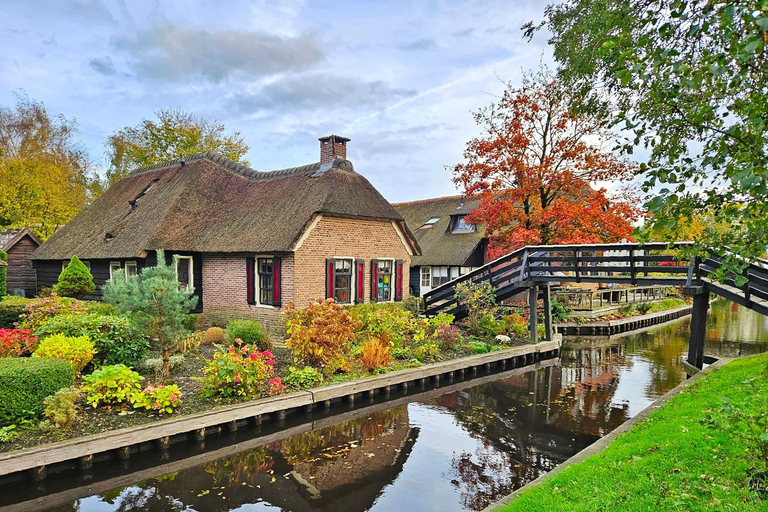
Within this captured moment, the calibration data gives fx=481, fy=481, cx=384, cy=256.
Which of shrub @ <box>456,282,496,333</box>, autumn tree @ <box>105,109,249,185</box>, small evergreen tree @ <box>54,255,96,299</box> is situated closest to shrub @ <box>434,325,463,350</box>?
shrub @ <box>456,282,496,333</box>

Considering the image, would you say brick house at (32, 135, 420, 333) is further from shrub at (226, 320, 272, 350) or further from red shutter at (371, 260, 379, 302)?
shrub at (226, 320, 272, 350)

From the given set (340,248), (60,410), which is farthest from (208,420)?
(340,248)

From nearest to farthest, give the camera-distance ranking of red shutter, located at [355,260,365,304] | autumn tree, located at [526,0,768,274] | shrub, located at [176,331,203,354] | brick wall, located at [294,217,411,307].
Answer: autumn tree, located at [526,0,768,274] < shrub, located at [176,331,203,354] < brick wall, located at [294,217,411,307] < red shutter, located at [355,260,365,304]

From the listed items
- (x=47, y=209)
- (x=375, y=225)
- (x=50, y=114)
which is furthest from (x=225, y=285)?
(x=50, y=114)

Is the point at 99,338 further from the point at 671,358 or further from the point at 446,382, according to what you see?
the point at 671,358

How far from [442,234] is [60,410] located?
24047 mm

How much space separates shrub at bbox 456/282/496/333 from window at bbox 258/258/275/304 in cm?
640

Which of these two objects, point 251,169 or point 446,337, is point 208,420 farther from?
point 251,169

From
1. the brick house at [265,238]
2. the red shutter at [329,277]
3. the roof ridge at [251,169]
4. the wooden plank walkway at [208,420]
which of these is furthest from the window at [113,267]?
the wooden plank walkway at [208,420]

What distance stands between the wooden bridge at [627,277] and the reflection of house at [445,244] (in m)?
8.74

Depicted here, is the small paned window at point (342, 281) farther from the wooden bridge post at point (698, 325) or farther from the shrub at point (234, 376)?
the wooden bridge post at point (698, 325)

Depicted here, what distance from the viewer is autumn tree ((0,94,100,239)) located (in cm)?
2916

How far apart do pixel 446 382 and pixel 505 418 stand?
2.97m

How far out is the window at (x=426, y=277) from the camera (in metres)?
29.4
